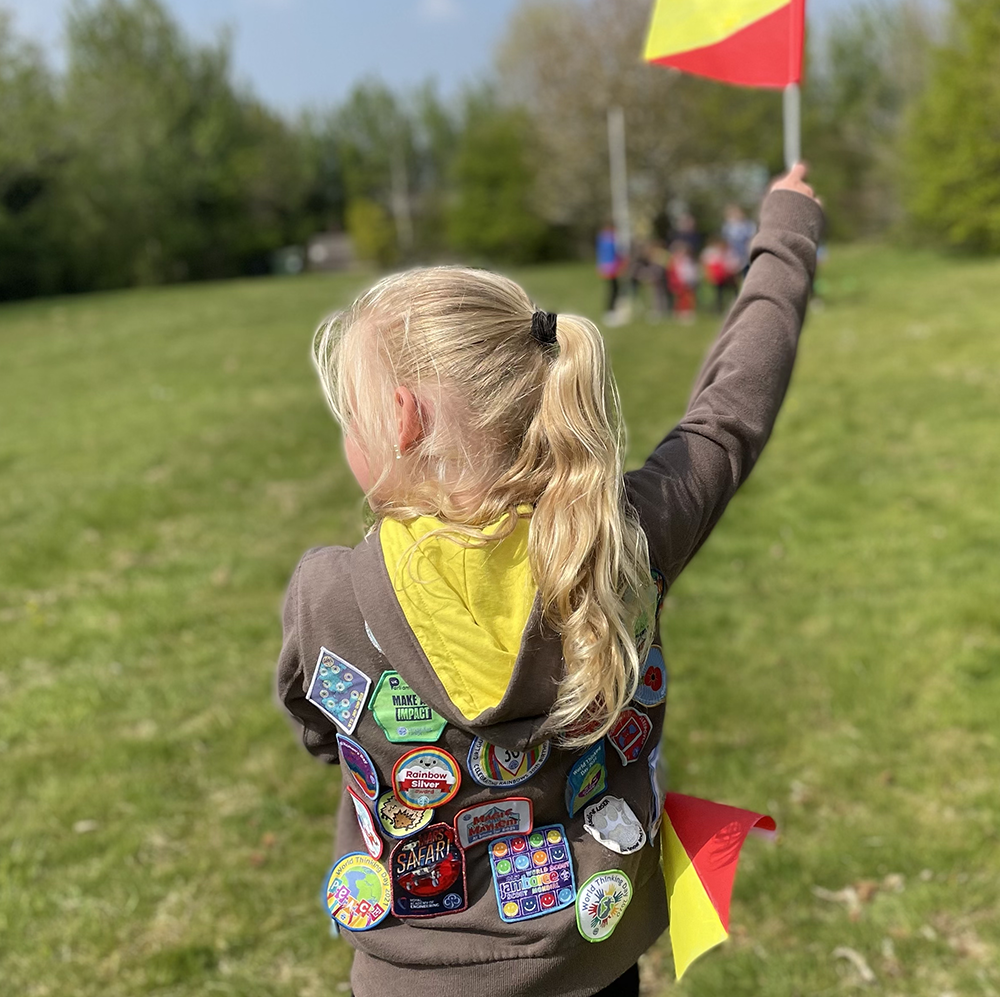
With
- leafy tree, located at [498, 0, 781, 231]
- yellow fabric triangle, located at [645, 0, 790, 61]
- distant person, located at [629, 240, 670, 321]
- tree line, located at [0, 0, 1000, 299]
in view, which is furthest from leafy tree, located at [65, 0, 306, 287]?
yellow fabric triangle, located at [645, 0, 790, 61]

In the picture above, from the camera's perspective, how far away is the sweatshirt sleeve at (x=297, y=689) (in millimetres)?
1405

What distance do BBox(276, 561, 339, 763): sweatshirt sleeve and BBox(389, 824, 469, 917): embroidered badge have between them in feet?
0.71

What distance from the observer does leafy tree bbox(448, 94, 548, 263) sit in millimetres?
42594

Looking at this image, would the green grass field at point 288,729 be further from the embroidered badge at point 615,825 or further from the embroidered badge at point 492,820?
the embroidered badge at point 492,820

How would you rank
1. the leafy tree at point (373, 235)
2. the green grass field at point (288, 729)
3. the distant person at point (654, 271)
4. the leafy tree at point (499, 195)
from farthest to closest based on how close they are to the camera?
the leafy tree at point (373, 235) < the leafy tree at point (499, 195) < the distant person at point (654, 271) < the green grass field at point (288, 729)

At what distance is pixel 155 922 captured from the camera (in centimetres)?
325

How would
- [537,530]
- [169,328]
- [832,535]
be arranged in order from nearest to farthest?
[537,530] → [832,535] → [169,328]

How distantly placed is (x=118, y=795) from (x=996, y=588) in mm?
4531

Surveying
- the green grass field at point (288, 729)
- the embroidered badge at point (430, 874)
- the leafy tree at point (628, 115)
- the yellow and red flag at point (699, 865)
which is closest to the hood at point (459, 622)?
the embroidered badge at point (430, 874)

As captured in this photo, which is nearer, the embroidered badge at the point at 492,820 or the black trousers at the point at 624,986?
the embroidered badge at the point at 492,820

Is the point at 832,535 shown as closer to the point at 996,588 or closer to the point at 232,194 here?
the point at 996,588

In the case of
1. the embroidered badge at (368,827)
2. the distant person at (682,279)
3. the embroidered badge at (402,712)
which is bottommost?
the distant person at (682,279)

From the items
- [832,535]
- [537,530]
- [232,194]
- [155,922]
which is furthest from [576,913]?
[232,194]

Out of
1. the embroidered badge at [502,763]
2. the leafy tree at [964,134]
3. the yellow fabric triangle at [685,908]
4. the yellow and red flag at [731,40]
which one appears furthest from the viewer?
the leafy tree at [964,134]
